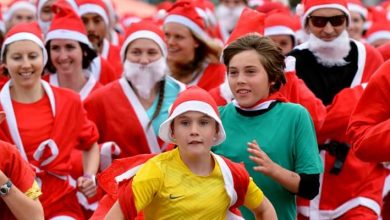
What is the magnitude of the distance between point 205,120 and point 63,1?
180 inches

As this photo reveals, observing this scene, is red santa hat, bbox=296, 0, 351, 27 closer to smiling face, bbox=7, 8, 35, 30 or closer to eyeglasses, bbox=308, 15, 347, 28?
eyeglasses, bbox=308, 15, 347, 28

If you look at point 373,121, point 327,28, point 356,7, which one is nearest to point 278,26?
point 327,28

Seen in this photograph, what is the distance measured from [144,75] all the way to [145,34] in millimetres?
447

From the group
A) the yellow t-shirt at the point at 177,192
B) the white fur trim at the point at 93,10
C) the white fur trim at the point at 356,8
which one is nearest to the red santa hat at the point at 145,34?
the white fur trim at the point at 93,10

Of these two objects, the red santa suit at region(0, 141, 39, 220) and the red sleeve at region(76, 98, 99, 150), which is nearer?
the red santa suit at region(0, 141, 39, 220)

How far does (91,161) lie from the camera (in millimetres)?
9289

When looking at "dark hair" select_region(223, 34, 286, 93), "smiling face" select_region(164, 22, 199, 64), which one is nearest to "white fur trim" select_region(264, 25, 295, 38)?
"smiling face" select_region(164, 22, 199, 64)

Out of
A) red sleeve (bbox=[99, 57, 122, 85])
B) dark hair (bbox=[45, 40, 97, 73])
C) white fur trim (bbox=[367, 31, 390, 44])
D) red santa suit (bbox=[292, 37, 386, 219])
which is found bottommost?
white fur trim (bbox=[367, 31, 390, 44])

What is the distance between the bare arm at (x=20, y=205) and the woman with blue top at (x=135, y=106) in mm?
2269

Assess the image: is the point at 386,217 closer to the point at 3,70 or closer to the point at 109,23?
the point at 3,70

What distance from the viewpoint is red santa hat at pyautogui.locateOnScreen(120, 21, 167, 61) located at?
10.0 metres

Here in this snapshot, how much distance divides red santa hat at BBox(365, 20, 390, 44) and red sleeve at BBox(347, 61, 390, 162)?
6111 millimetres

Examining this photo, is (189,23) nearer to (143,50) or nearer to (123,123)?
(143,50)

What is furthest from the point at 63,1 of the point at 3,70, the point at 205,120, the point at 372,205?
the point at 205,120
